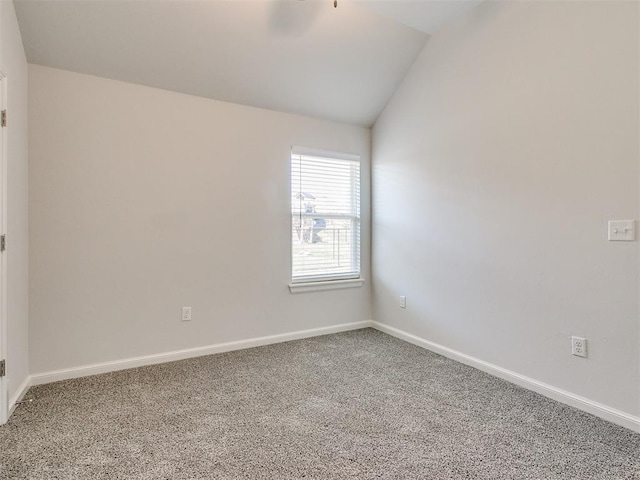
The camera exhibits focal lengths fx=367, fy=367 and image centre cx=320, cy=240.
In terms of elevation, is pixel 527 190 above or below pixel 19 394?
above

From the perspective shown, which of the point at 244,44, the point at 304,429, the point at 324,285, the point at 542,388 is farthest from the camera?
the point at 324,285

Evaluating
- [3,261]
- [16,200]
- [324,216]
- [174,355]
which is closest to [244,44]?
[324,216]

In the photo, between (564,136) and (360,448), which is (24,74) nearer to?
(360,448)

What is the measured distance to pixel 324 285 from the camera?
12.4ft

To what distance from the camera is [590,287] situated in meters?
2.19

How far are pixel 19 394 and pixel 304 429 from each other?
1847 millimetres

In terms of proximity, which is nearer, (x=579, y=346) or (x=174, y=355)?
(x=579, y=346)

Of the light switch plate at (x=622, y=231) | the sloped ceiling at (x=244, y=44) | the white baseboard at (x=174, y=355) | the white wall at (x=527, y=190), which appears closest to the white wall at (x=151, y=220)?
the white baseboard at (x=174, y=355)

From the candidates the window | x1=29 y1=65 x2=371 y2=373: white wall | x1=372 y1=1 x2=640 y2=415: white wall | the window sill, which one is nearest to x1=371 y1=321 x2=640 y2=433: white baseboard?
x1=372 y1=1 x2=640 y2=415: white wall

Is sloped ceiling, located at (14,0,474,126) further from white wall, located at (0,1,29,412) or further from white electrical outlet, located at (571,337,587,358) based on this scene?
white electrical outlet, located at (571,337,587,358)

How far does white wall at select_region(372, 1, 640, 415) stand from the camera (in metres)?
2.07

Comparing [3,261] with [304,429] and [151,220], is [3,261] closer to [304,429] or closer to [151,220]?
[151,220]

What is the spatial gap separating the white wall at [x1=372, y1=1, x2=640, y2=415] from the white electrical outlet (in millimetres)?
32

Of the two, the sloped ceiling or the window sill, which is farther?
the window sill
